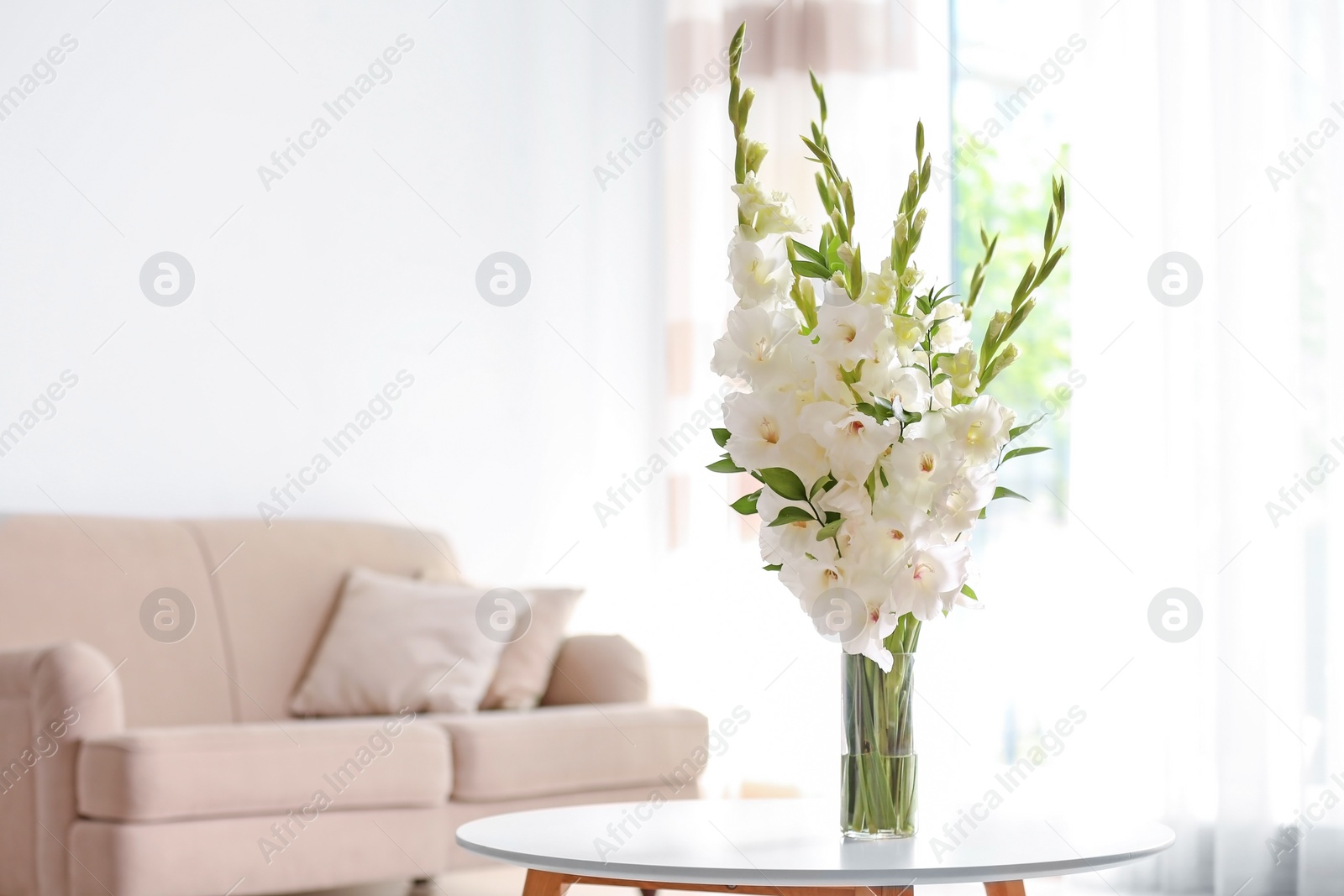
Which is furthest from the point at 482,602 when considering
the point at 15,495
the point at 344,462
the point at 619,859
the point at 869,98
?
the point at 619,859

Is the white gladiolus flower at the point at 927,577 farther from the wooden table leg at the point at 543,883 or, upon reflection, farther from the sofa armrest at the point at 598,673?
the sofa armrest at the point at 598,673

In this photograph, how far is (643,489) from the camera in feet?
16.0

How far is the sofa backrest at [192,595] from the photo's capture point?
10.6 ft

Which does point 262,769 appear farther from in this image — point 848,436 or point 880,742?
point 848,436

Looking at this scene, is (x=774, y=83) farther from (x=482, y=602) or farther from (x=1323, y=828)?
(x=1323, y=828)

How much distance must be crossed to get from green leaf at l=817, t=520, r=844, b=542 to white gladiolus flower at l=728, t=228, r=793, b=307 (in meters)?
0.25

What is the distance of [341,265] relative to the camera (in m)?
4.14

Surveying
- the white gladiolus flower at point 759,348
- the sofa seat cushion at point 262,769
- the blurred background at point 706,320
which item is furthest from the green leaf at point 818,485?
the blurred background at point 706,320

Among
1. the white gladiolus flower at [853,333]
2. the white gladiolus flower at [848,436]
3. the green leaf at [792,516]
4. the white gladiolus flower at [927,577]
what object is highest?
the white gladiolus flower at [853,333]

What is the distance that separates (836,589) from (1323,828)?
237cm

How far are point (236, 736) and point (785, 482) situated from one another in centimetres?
177

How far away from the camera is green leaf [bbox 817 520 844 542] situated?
145 cm

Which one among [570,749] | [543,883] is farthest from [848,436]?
[570,749]

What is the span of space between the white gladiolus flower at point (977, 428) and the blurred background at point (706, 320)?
2.14 m
